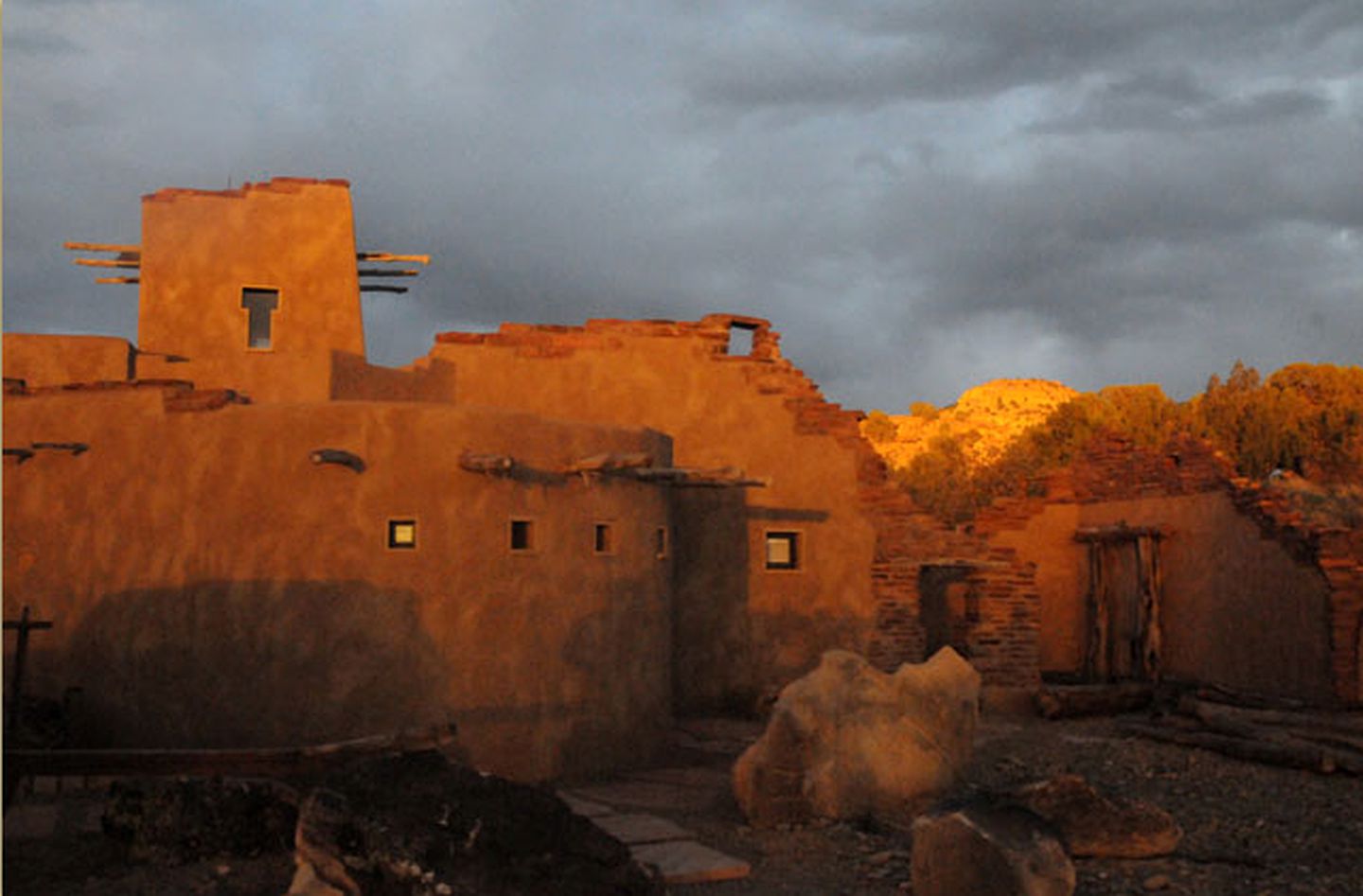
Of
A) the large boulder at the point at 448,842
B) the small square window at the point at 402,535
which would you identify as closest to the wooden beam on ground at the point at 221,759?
the large boulder at the point at 448,842

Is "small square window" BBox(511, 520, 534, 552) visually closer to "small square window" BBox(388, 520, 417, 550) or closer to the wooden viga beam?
"small square window" BBox(388, 520, 417, 550)

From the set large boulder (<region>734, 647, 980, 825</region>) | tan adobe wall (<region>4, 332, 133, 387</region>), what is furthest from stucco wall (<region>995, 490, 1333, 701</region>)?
tan adobe wall (<region>4, 332, 133, 387</region>)

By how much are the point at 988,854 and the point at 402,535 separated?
234 inches

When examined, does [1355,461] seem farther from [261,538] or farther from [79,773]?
[79,773]

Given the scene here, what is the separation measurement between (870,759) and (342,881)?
16.2 ft

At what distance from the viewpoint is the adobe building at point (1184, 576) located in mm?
14688

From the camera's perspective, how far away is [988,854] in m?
7.48

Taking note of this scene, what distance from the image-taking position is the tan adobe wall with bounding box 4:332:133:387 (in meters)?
15.5

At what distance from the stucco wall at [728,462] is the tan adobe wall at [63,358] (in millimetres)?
4268

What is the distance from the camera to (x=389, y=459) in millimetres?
10875

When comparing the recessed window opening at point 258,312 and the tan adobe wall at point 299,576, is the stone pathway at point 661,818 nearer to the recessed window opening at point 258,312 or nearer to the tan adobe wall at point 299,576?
the tan adobe wall at point 299,576

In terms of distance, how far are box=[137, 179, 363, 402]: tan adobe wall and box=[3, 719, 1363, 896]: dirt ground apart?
26.1ft

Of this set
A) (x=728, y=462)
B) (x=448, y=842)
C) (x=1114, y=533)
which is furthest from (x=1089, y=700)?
(x=448, y=842)

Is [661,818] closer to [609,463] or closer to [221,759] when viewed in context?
[609,463]
